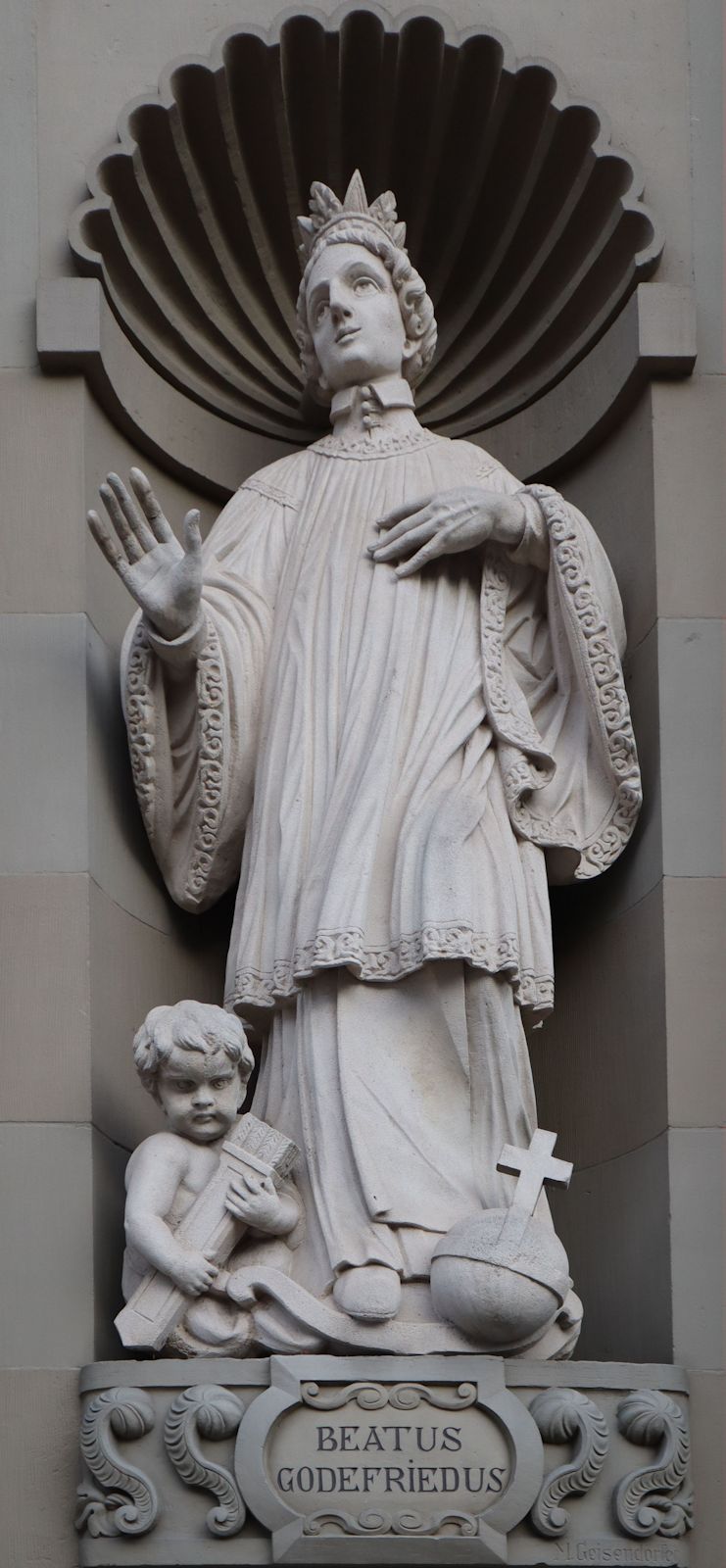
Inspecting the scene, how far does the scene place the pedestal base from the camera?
6477mm

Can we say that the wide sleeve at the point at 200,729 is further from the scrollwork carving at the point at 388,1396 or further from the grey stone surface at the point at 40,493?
the scrollwork carving at the point at 388,1396

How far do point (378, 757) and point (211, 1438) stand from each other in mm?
1609

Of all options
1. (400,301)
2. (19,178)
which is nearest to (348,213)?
(400,301)

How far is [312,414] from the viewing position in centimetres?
854

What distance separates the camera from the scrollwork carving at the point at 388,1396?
6520mm

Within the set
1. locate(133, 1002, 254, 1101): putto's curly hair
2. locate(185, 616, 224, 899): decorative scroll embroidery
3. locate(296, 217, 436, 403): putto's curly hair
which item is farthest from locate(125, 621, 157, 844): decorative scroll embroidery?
locate(296, 217, 436, 403): putto's curly hair

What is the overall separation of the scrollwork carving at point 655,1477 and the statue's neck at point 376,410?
2.53 meters

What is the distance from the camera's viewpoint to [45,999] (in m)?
7.25

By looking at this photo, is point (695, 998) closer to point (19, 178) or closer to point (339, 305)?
point (339, 305)

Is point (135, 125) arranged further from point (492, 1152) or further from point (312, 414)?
point (492, 1152)

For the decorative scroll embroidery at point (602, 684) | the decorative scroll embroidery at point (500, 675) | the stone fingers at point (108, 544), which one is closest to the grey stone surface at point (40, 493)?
the stone fingers at point (108, 544)

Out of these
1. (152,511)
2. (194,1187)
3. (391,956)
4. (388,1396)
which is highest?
(152,511)

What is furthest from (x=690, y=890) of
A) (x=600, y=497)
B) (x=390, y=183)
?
(x=390, y=183)

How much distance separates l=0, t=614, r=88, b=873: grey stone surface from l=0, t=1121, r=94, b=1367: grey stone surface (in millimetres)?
664
